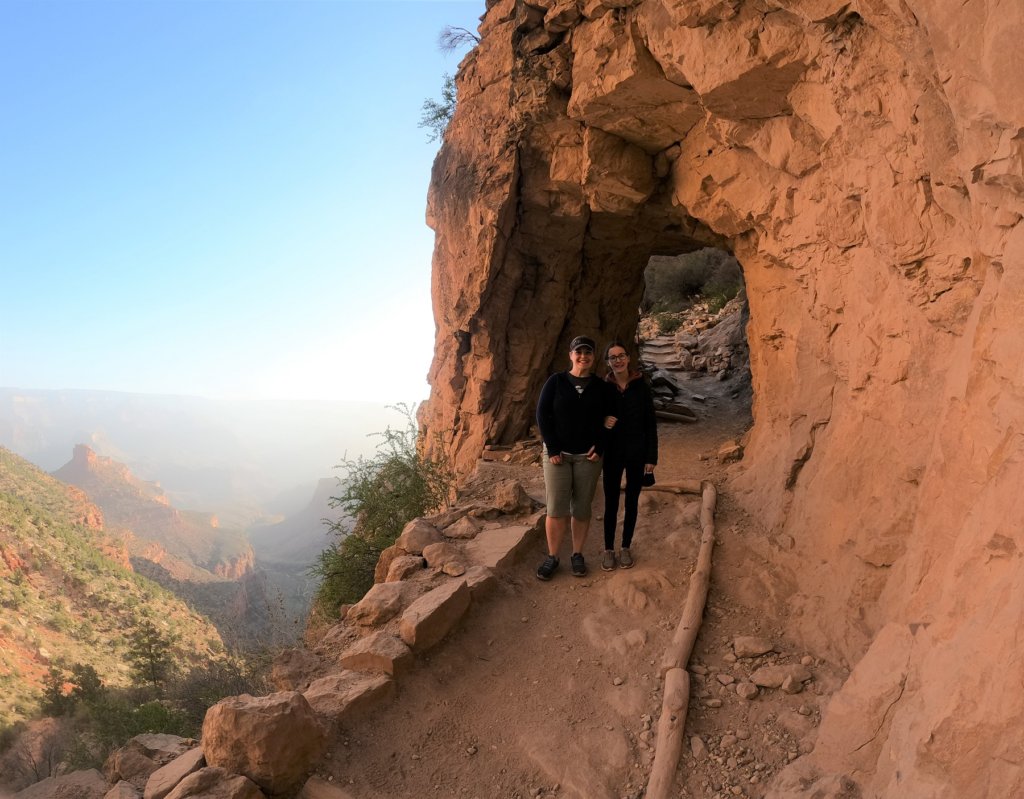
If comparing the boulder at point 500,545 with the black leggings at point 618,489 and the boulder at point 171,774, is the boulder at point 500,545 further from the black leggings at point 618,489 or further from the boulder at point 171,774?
the boulder at point 171,774

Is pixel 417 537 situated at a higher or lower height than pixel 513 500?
lower

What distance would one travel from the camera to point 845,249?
4094 mm

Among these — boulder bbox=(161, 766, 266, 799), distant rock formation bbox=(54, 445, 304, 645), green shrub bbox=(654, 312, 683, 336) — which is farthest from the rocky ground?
distant rock formation bbox=(54, 445, 304, 645)

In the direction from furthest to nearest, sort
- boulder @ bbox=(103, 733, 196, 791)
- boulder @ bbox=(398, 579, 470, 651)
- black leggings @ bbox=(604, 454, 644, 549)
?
1. black leggings @ bbox=(604, 454, 644, 549)
2. boulder @ bbox=(398, 579, 470, 651)
3. boulder @ bbox=(103, 733, 196, 791)

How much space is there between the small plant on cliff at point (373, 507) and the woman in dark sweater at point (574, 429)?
9.70 feet

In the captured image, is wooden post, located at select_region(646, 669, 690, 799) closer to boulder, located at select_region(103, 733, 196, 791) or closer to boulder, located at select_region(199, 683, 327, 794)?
boulder, located at select_region(199, 683, 327, 794)

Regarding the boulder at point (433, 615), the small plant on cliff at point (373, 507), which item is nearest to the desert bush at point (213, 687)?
the small plant on cliff at point (373, 507)

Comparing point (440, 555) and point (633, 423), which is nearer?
point (633, 423)

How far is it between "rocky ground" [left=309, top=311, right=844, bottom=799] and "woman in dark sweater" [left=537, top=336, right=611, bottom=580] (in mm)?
688

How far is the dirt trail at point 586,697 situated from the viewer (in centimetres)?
284

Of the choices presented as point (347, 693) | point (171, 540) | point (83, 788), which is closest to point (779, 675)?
point (347, 693)

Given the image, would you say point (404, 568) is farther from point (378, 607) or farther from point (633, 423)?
point (633, 423)

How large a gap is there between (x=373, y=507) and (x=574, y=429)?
3.80m

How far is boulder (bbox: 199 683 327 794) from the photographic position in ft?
8.60
